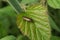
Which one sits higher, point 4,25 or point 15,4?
point 15,4

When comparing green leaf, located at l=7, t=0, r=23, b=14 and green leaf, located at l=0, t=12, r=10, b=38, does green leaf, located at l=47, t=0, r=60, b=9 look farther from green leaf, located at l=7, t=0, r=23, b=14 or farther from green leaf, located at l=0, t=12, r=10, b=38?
green leaf, located at l=0, t=12, r=10, b=38

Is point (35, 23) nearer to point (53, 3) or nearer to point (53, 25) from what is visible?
point (53, 3)

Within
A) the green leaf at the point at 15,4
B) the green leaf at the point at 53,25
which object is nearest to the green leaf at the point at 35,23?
the green leaf at the point at 15,4

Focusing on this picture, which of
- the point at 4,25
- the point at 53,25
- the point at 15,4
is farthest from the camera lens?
the point at 4,25

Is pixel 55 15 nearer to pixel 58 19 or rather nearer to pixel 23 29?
pixel 58 19

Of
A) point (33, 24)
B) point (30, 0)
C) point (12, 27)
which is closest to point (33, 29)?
point (33, 24)

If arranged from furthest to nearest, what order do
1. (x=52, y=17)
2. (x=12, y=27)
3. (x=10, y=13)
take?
(x=12, y=27), (x=10, y=13), (x=52, y=17)

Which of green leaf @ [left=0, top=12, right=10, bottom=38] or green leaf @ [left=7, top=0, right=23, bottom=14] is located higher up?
green leaf @ [left=7, top=0, right=23, bottom=14]

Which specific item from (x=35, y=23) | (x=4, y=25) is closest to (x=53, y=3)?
(x=35, y=23)

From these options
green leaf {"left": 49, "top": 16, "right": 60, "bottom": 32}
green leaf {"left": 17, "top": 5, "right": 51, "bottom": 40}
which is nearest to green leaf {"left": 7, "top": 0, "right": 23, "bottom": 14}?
green leaf {"left": 17, "top": 5, "right": 51, "bottom": 40}
